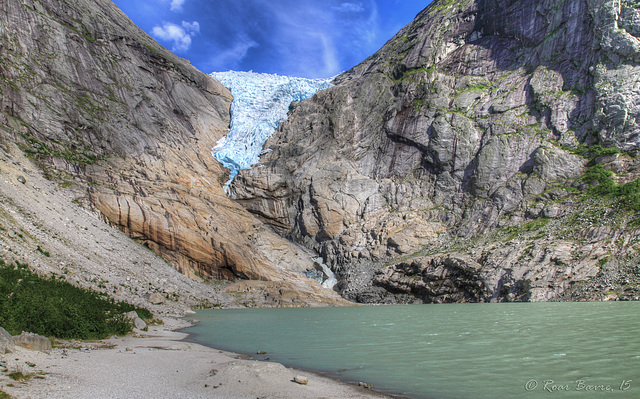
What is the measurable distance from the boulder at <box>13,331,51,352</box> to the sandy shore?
0.94 feet

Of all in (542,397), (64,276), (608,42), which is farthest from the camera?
(608,42)

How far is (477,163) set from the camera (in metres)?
65.2

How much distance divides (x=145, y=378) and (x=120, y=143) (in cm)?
5713

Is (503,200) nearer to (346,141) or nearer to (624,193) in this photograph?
(624,193)

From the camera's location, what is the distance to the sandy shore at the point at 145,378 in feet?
23.2

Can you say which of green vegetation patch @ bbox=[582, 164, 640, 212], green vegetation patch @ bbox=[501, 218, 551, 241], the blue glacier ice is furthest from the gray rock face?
the blue glacier ice

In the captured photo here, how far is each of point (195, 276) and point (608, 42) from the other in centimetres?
7292

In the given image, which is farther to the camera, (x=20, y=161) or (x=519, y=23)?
(x=519, y=23)

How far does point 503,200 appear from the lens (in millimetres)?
60062

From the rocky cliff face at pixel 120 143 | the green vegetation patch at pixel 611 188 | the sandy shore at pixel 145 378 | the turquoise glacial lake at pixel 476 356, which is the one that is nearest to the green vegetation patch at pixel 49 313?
the sandy shore at pixel 145 378

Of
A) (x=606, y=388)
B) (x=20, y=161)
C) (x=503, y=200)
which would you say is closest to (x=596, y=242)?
(x=503, y=200)

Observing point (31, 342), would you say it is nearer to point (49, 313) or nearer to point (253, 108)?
point (49, 313)

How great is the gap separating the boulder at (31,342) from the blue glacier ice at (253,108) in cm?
6726

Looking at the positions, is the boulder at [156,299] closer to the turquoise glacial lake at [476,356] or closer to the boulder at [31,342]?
the turquoise glacial lake at [476,356]
